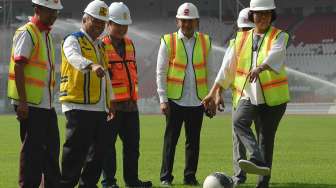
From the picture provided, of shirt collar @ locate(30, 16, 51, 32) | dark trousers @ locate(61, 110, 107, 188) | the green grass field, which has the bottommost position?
the green grass field

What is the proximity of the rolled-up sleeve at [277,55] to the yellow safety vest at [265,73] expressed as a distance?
0.17 feet

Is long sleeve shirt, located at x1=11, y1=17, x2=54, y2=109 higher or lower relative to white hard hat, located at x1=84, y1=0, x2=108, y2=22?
lower

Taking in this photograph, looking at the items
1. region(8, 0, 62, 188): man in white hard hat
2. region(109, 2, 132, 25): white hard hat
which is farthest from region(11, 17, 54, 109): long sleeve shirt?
region(109, 2, 132, 25): white hard hat

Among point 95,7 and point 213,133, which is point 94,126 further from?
point 213,133

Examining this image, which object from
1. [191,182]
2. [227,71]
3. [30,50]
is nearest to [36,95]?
[30,50]

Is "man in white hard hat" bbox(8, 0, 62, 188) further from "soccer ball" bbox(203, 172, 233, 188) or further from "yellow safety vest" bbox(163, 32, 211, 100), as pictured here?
"yellow safety vest" bbox(163, 32, 211, 100)

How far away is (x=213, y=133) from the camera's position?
2141 cm

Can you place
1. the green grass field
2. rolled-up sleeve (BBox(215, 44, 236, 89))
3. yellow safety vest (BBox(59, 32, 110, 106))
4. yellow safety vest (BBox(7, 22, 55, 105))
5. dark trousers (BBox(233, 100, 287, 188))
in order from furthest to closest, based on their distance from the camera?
the green grass field, rolled-up sleeve (BBox(215, 44, 236, 89)), dark trousers (BBox(233, 100, 287, 188)), yellow safety vest (BBox(59, 32, 110, 106)), yellow safety vest (BBox(7, 22, 55, 105))

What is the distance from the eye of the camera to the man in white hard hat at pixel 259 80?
312 inches

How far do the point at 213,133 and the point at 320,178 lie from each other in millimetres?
11520

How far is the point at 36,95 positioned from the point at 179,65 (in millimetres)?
2828

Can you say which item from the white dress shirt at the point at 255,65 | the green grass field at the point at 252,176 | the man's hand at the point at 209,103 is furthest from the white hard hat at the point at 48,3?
the green grass field at the point at 252,176

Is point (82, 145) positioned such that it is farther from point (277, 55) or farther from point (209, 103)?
point (277, 55)

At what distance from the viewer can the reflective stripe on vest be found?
29.4 ft
